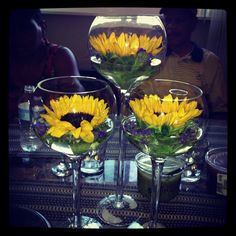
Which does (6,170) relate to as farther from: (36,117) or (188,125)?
(188,125)

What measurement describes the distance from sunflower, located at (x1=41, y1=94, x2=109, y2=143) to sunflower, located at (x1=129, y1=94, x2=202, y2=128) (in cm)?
4

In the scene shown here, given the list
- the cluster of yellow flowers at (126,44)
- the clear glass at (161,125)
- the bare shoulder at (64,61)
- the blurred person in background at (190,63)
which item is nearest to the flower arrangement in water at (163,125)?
the clear glass at (161,125)

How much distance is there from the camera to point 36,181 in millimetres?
534

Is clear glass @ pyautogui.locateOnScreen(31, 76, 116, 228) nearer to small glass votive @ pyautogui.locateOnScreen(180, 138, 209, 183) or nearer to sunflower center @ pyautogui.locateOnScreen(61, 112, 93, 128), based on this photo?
sunflower center @ pyautogui.locateOnScreen(61, 112, 93, 128)

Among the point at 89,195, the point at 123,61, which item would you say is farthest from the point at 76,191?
the point at 123,61

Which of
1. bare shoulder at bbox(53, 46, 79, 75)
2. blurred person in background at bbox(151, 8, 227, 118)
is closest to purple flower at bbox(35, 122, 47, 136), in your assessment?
blurred person in background at bbox(151, 8, 227, 118)

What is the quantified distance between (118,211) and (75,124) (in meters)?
0.14

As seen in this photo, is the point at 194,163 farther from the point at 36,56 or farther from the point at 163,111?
the point at 36,56

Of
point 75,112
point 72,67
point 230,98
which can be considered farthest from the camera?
point 72,67

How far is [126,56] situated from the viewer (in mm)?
520

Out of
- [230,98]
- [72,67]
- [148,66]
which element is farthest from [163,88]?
[72,67]

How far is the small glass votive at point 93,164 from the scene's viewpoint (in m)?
0.57

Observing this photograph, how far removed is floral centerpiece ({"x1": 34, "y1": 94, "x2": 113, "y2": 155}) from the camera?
0.42 m

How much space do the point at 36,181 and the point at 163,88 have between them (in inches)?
8.5
